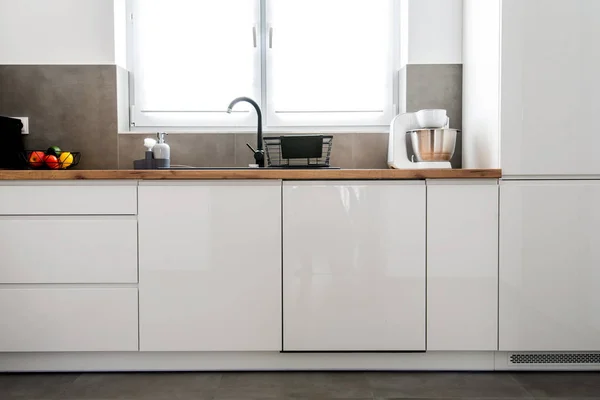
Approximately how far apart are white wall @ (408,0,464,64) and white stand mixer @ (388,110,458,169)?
52 centimetres

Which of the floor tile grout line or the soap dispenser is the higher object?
the soap dispenser

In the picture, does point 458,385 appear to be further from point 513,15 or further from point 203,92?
point 203,92

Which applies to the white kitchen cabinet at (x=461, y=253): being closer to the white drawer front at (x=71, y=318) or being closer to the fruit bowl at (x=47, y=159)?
the white drawer front at (x=71, y=318)

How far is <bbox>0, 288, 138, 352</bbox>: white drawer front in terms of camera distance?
2.22 meters

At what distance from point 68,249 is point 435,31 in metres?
2.14

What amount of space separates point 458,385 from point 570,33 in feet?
5.06

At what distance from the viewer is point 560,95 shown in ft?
7.35

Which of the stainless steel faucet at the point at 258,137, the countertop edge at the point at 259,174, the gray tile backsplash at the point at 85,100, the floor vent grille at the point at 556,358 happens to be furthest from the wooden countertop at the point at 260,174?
the floor vent grille at the point at 556,358

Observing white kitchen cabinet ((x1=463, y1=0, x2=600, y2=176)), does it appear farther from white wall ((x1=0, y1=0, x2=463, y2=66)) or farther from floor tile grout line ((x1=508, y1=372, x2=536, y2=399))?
floor tile grout line ((x1=508, y1=372, x2=536, y2=399))

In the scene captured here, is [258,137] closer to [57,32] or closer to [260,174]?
[260,174]

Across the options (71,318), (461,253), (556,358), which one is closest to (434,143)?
(461,253)

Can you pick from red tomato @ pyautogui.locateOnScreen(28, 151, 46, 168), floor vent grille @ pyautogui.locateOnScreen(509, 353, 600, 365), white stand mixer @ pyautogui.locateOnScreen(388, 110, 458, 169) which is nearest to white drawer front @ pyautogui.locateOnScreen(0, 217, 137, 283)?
red tomato @ pyautogui.locateOnScreen(28, 151, 46, 168)

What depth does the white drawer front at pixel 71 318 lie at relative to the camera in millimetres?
2223

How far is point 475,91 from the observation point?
2.62m
